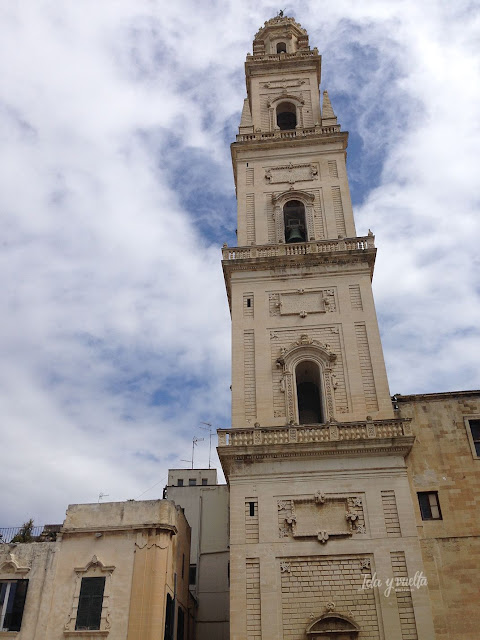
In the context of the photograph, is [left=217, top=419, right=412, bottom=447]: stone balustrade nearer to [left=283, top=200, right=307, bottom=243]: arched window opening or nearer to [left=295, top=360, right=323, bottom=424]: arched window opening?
[left=295, top=360, right=323, bottom=424]: arched window opening

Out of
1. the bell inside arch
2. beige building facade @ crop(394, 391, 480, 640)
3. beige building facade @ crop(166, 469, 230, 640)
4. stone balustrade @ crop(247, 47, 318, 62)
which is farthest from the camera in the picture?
stone balustrade @ crop(247, 47, 318, 62)

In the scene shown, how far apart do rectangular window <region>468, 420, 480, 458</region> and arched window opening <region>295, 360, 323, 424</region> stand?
19.4ft

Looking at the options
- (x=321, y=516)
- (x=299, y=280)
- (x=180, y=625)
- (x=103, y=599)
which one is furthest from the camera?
(x=299, y=280)

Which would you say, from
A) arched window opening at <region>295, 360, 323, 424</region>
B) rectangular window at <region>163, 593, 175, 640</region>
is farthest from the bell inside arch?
rectangular window at <region>163, 593, 175, 640</region>

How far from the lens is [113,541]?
22.8 meters

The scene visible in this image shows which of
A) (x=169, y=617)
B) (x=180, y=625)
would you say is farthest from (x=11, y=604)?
(x=180, y=625)

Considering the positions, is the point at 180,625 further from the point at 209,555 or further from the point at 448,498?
the point at 448,498

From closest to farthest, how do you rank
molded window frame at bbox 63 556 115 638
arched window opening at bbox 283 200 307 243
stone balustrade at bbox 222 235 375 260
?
molded window frame at bbox 63 556 115 638 < stone balustrade at bbox 222 235 375 260 < arched window opening at bbox 283 200 307 243

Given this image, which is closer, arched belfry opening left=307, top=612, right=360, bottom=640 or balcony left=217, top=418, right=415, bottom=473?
arched belfry opening left=307, top=612, right=360, bottom=640

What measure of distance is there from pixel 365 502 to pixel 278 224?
47.2ft

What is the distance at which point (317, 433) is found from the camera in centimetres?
2370

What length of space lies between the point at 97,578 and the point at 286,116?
27.6 m

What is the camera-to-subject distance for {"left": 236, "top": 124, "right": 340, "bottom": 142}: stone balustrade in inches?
1337

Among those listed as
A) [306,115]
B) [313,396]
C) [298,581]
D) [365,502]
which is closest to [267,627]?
[298,581]
